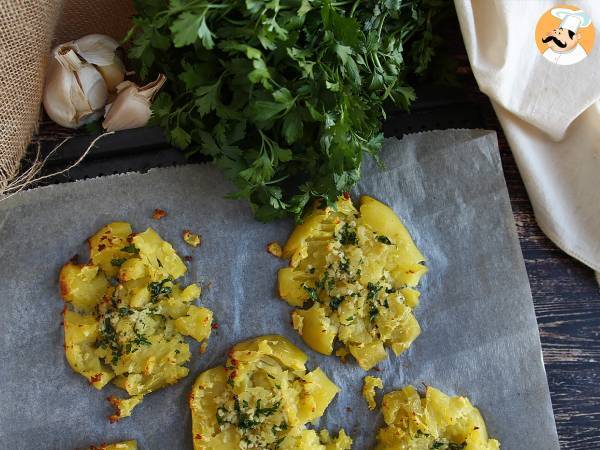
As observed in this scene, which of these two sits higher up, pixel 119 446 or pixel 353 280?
pixel 353 280

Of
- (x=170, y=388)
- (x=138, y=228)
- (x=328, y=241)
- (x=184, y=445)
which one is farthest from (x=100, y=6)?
(x=184, y=445)

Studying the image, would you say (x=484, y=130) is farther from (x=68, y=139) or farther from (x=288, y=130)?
(x=68, y=139)

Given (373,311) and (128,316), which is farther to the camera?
(373,311)

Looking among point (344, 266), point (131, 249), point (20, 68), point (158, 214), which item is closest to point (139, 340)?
point (131, 249)

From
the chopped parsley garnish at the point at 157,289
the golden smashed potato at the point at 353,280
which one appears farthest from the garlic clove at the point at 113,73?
the golden smashed potato at the point at 353,280

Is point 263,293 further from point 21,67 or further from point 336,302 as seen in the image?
point 21,67

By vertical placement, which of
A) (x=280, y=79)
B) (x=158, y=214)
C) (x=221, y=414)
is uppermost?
(x=280, y=79)

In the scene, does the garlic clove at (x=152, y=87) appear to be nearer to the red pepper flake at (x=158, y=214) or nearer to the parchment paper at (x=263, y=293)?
the parchment paper at (x=263, y=293)
